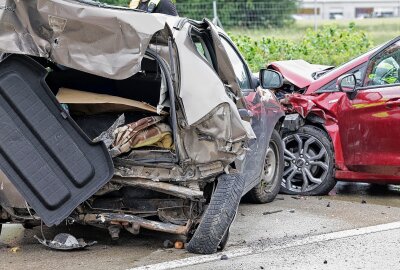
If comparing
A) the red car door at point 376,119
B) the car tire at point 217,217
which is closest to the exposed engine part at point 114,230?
the car tire at point 217,217

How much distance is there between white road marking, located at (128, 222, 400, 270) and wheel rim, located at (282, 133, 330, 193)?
150 centimetres

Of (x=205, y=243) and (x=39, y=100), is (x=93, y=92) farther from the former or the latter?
(x=205, y=243)

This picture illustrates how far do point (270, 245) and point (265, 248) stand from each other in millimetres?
128

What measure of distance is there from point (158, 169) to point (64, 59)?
1086mm

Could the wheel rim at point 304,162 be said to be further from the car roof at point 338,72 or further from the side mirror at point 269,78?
the side mirror at point 269,78

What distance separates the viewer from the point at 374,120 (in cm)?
890

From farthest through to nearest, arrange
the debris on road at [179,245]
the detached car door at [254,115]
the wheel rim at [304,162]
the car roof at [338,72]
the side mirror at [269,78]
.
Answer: the wheel rim at [304,162] < the car roof at [338,72] < the side mirror at [269,78] < the detached car door at [254,115] < the debris on road at [179,245]

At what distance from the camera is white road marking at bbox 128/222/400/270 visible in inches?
253

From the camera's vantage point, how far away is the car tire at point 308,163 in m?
9.30

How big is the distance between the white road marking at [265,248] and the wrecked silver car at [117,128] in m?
0.11

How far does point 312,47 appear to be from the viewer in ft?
58.3

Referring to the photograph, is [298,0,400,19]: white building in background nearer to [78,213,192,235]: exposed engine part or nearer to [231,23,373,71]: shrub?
[231,23,373,71]: shrub

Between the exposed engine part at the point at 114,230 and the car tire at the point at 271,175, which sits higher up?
the exposed engine part at the point at 114,230

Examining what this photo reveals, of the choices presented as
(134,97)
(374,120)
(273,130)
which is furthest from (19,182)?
(374,120)
